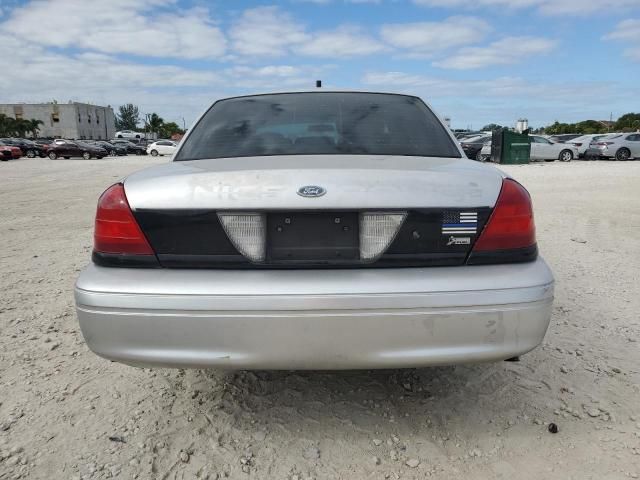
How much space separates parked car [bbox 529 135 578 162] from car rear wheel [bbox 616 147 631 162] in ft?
6.87

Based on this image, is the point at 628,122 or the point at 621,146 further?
the point at 628,122

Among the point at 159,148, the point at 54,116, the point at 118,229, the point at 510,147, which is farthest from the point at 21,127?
the point at 118,229

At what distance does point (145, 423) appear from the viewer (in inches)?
89.7

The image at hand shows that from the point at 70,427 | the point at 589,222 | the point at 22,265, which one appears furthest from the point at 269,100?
the point at 589,222

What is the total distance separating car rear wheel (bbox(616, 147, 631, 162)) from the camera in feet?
83.5

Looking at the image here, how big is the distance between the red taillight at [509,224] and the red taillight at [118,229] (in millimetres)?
1307

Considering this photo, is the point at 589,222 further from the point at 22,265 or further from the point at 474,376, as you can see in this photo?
the point at 22,265

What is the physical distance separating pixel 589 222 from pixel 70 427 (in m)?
7.35

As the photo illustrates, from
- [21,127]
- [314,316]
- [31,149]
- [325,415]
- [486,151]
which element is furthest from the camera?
[21,127]

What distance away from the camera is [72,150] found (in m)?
36.3

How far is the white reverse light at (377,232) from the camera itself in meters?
1.87

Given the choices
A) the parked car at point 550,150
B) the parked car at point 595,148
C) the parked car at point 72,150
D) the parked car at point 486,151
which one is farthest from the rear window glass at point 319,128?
the parked car at point 72,150

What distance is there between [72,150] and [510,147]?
30241mm

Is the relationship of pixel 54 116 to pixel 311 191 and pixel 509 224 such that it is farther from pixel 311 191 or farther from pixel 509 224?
pixel 509 224
